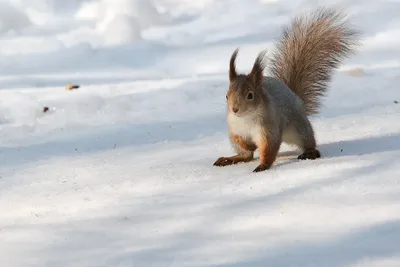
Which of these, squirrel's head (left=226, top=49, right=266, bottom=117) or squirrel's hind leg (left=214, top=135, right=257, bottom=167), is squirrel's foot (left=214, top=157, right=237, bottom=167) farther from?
squirrel's head (left=226, top=49, right=266, bottom=117)

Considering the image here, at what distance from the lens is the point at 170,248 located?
7.33ft

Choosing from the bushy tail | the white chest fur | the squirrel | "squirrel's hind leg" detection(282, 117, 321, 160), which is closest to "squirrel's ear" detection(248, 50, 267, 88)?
the squirrel

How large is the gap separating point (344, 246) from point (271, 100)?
1376 mm

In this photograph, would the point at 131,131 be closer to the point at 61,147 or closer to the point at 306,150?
the point at 61,147

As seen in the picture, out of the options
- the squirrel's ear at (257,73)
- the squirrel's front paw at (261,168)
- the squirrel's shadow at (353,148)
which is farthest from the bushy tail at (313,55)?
the squirrel's front paw at (261,168)

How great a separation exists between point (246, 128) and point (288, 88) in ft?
1.41

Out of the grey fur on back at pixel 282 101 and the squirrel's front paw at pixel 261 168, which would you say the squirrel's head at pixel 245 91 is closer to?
the grey fur on back at pixel 282 101

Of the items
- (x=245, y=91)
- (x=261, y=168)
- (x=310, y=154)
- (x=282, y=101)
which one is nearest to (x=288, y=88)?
(x=282, y=101)

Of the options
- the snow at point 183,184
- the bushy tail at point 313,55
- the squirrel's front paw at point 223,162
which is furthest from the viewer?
the bushy tail at point 313,55

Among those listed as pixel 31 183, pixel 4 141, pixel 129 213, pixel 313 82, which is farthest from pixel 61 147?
pixel 129 213

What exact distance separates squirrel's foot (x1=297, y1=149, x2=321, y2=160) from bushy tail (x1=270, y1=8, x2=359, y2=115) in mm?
511

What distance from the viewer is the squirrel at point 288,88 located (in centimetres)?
333

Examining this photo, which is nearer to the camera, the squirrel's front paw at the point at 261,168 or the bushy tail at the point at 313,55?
the squirrel's front paw at the point at 261,168

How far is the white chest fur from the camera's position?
335 centimetres
